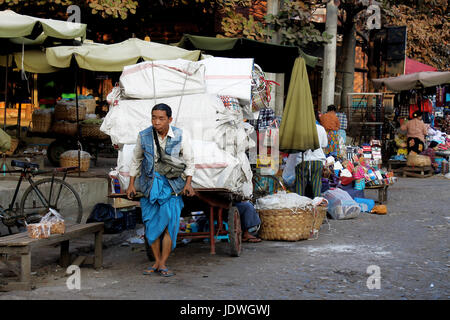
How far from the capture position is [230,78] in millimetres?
8250

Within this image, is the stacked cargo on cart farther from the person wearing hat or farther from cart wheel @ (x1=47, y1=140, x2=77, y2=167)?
the person wearing hat

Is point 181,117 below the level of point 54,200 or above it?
above

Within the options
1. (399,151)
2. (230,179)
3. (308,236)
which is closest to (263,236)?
(308,236)

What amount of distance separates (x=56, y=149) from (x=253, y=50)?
5.12 m

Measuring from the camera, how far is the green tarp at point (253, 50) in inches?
460

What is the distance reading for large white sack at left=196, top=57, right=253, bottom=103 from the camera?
26.9 ft

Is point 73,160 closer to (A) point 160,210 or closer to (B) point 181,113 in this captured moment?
(B) point 181,113

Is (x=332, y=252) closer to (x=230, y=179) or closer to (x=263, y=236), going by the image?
(x=263, y=236)

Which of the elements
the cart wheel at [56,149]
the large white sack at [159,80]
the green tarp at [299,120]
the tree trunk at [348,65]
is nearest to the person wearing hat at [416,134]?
the tree trunk at [348,65]

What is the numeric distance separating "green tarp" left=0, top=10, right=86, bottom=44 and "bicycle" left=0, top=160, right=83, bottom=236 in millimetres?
2484

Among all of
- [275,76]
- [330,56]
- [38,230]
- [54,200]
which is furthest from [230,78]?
[330,56]

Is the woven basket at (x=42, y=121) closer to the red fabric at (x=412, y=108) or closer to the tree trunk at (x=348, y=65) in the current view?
the tree trunk at (x=348, y=65)

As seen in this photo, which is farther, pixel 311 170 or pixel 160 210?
pixel 311 170

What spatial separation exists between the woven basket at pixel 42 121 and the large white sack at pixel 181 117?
6.33 meters
